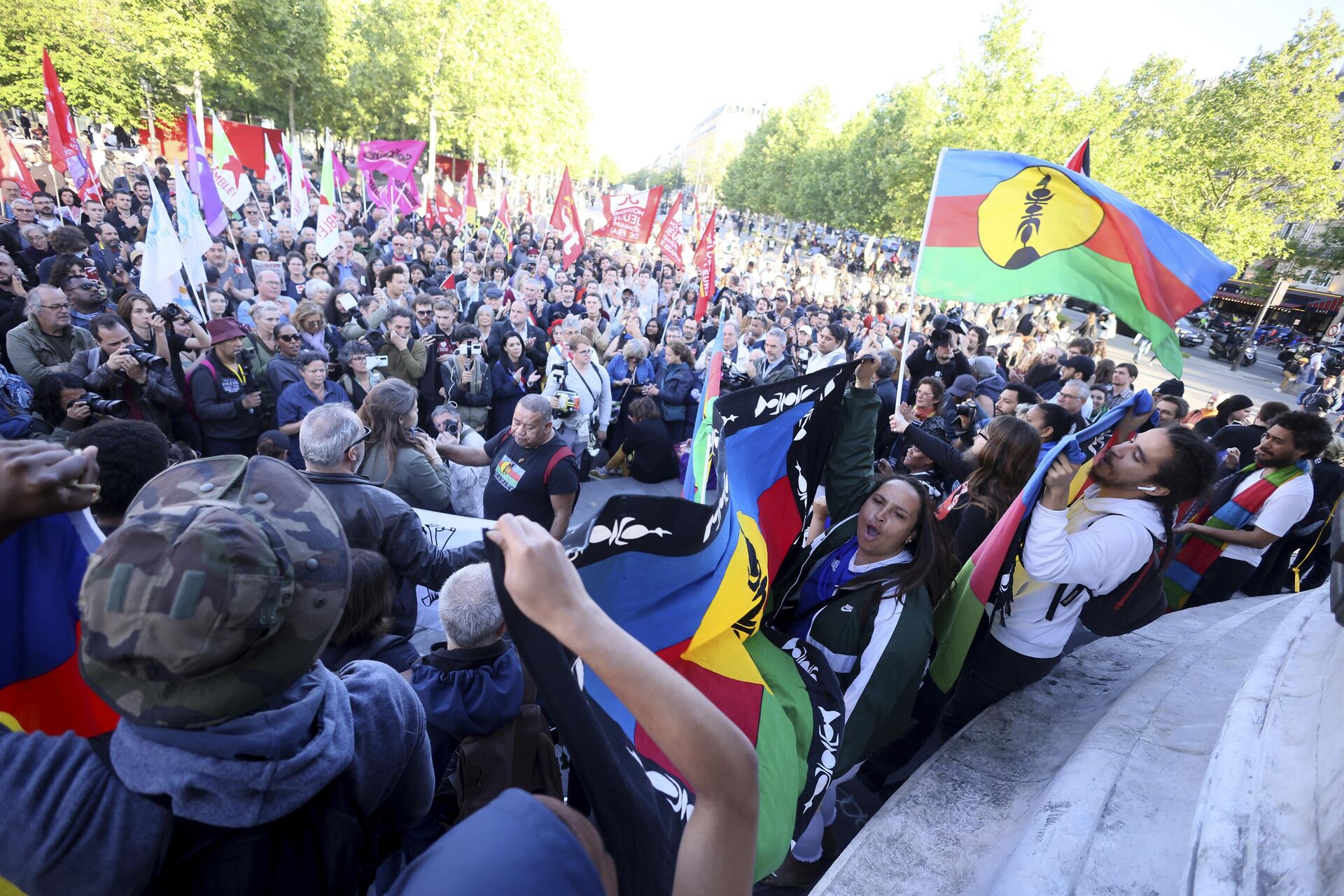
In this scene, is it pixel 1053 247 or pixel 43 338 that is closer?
pixel 1053 247

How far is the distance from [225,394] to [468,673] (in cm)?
409

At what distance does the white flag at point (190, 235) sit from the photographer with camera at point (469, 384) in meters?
2.60

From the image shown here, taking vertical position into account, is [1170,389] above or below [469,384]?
above

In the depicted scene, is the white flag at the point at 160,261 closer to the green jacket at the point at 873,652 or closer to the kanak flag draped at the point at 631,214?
the green jacket at the point at 873,652

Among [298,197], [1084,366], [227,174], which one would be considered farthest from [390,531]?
[298,197]

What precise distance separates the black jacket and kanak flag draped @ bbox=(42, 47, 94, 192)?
11096mm

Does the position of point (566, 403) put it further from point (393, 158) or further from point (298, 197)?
point (393, 158)

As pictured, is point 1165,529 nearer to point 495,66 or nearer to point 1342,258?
point 495,66

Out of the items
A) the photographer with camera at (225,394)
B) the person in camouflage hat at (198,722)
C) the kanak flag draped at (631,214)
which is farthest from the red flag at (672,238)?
the person in camouflage hat at (198,722)

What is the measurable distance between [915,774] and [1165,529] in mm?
1521

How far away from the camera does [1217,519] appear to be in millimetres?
4648

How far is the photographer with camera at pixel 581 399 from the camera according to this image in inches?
241

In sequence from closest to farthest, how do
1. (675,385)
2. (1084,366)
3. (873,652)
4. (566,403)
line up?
(873,652) < (566,403) < (1084,366) < (675,385)

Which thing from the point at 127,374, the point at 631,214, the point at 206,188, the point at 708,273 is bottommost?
the point at 127,374
